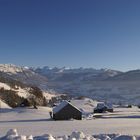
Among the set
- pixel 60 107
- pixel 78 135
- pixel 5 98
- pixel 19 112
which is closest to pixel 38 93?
pixel 5 98

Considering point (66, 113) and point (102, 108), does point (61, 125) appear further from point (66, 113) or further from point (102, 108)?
point (102, 108)

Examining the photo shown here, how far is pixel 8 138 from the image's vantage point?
2219 cm

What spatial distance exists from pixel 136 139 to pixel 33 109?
87.5 metres

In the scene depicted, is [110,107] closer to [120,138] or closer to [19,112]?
[19,112]

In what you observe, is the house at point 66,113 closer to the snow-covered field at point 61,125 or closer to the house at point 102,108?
the snow-covered field at point 61,125

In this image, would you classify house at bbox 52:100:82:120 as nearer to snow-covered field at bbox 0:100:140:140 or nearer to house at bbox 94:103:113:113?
snow-covered field at bbox 0:100:140:140

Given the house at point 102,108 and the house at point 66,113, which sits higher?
the house at point 102,108

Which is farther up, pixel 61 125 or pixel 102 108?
pixel 102 108

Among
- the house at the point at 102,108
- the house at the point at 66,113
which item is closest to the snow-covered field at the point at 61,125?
the house at the point at 66,113

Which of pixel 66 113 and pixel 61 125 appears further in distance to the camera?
pixel 66 113

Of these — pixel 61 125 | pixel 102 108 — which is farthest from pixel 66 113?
pixel 102 108

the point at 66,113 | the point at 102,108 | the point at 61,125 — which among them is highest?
the point at 102,108

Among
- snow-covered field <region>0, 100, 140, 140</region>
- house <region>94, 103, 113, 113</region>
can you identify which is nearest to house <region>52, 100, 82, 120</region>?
snow-covered field <region>0, 100, 140, 140</region>

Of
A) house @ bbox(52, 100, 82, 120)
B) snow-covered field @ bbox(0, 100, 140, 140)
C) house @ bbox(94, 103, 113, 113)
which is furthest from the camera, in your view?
house @ bbox(94, 103, 113, 113)
